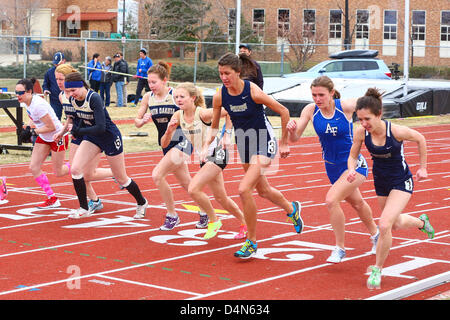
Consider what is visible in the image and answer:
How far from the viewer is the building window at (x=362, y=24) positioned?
61.4 m

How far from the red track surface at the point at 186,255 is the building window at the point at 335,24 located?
5033 cm

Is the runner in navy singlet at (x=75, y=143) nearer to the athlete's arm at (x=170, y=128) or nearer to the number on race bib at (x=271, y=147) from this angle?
the athlete's arm at (x=170, y=128)

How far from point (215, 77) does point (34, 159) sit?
27.5 meters

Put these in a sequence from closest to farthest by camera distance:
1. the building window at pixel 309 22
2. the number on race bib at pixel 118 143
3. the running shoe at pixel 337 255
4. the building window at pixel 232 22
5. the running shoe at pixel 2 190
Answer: the running shoe at pixel 337 255 → the number on race bib at pixel 118 143 → the running shoe at pixel 2 190 → the building window at pixel 232 22 → the building window at pixel 309 22

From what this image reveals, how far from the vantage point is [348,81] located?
2862 cm

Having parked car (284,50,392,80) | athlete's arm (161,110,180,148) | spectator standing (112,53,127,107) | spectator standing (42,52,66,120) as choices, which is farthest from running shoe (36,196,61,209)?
parked car (284,50,392,80)

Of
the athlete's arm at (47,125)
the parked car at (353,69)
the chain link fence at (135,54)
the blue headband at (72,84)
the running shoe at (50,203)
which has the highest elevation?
the chain link fence at (135,54)

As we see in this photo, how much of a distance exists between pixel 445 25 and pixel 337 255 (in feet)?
189

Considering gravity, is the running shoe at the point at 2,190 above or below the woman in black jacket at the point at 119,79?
below

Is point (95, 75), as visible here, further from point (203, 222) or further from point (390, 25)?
point (390, 25)

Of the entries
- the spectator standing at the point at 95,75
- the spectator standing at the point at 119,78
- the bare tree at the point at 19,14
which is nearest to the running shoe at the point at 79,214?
the spectator standing at the point at 95,75

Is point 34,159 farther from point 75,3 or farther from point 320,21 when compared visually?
point 75,3

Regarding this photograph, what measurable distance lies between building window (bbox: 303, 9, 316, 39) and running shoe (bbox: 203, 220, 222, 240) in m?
50.7

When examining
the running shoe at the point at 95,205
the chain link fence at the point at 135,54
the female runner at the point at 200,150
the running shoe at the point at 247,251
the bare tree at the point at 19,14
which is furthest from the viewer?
the bare tree at the point at 19,14
